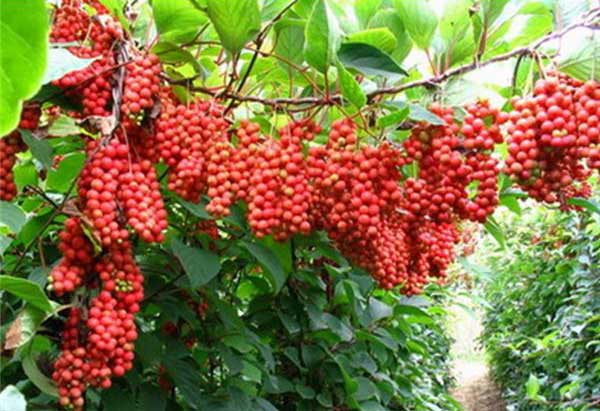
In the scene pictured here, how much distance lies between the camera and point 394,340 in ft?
8.70

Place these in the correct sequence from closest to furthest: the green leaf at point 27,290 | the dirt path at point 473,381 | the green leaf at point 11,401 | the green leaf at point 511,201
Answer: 1. the green leaf at point 11,401
2. the green leaf at point 27,290
3. the green leaf at point 511,201
4. the dirt path at point 473,381

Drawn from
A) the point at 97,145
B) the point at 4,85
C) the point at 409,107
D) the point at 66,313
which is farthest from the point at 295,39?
the point at 4,85

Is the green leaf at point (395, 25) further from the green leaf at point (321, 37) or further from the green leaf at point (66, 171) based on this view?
the green leaf at point (66, 171)

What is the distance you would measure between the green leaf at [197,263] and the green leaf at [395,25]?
0.54 metres

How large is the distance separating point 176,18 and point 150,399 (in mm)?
820

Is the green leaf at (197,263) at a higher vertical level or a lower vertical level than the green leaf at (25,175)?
lower

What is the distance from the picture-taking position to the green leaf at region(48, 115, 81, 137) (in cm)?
114

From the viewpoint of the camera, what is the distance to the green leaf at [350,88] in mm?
1094

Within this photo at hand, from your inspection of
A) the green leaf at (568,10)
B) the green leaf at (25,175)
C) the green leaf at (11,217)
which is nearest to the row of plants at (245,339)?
the green leaf at (11,217)

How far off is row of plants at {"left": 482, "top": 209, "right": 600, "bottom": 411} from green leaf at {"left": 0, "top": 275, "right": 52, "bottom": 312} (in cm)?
216

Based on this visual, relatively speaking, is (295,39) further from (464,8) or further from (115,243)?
(115,243)

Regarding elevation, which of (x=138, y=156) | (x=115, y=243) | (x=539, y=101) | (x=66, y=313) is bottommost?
(x=66, y=313)

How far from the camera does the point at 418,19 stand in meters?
1.26

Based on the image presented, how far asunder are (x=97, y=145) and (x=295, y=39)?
0.44 m
